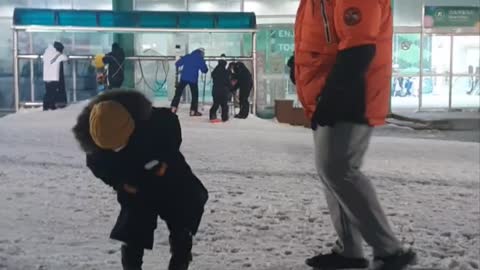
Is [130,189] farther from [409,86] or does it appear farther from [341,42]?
[409,86]

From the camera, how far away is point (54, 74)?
17.2 metres

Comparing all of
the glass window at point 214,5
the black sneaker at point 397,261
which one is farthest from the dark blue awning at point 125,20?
the black sneaker at point 397,261

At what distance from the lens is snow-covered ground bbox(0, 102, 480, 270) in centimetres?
431

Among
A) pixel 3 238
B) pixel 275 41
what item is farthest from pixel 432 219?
pixel 275 41

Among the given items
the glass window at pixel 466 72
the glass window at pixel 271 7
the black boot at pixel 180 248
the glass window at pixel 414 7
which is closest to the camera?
the black boot at pixel 180 248

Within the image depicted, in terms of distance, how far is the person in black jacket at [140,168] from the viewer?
306cm

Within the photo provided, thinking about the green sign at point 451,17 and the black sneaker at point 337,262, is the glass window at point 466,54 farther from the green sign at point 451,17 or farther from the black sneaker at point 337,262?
the black sneaker at point 337,262

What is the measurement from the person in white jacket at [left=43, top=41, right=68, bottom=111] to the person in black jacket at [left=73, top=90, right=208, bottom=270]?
14.4 metres

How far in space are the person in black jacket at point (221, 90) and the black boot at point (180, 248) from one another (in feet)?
41.7

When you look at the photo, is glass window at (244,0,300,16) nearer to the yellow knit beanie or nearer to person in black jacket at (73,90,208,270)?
person in black jacket at (73,90,208,270)

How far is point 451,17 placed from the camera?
837 inches

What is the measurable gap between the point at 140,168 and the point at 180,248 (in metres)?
0.49

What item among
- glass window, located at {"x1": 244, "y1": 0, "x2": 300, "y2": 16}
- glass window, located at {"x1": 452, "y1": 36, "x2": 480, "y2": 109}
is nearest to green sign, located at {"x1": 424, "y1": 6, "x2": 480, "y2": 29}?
glass window, located at {"x1": 452, "y1": 36, "x2": 480, "y2": 109}

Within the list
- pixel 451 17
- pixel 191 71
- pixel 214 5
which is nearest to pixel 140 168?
pixel 191 71
